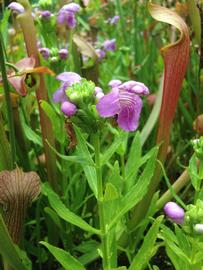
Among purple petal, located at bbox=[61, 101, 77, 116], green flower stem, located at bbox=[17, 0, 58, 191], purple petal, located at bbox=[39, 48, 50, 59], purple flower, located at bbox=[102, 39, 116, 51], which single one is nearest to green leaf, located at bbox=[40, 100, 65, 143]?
green flower stem, located at bbox=[17, 0, 58, 191]

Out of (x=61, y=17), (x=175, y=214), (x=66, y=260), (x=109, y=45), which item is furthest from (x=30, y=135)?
(x=109, y=45)

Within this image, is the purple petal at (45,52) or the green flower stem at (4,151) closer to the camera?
the green flower stem at (4,151)

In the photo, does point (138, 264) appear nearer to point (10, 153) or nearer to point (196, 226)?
point (196, 226)

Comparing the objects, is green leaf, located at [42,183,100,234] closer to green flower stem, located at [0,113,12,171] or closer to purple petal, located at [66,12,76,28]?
green flower stem, located at [0,113,12,171]

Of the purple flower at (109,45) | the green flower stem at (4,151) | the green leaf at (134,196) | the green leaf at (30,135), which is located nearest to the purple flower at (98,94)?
the green leaf at (134,196)

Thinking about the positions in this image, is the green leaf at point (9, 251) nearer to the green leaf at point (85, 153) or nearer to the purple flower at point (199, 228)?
the green leaf at point (85, 153)

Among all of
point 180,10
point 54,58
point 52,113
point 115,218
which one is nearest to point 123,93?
point 115,218

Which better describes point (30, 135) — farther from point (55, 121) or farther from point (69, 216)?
point (69, 216)

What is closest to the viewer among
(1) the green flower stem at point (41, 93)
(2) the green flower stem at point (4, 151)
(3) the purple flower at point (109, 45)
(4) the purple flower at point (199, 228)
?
(4) the purple flower at point (199, 228)
